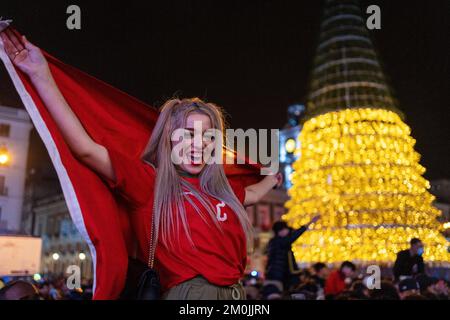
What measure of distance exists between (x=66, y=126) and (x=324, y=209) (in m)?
22.7

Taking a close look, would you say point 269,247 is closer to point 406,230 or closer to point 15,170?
point 406,230

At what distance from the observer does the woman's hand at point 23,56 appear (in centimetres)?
222

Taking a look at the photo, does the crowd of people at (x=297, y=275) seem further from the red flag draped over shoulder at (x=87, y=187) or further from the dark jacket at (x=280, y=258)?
the red flag draped over shoulder at (x=87, y=187)

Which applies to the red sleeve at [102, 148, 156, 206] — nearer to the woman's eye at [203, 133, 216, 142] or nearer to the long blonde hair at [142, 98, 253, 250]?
the long blonde hair at [142, 98, 253, 250]

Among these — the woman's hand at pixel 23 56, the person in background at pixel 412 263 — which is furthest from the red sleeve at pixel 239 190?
the person in background at pixel 412 263

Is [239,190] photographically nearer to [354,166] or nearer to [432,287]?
[432,287]

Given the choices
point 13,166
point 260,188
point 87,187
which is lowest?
point 87,187

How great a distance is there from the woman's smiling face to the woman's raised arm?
37 centimetres

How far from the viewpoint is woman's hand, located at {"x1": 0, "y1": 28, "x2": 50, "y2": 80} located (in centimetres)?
222

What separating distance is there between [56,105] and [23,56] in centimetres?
27

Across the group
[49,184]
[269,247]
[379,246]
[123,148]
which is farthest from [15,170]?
[123,148]

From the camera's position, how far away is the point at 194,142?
94.5 inches

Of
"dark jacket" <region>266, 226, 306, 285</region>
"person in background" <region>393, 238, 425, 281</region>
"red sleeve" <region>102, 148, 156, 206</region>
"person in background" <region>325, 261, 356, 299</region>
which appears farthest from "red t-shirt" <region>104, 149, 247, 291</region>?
"person in background" <region>325, 261, 356, 299</region>

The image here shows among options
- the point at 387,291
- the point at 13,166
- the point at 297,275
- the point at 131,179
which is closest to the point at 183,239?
the point at 131,179
